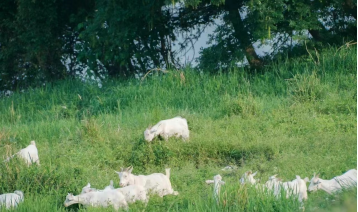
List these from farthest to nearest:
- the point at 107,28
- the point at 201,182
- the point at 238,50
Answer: the point at 107,28 < the point at 238,50 < the point at 201,182

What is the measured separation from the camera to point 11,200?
6.65 meters

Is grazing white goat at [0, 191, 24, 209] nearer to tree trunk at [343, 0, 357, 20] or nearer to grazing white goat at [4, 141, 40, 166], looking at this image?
grazing white goat at [4, 141, 40, 166]

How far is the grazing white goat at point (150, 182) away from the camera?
6953 millimetres

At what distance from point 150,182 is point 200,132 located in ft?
8.95

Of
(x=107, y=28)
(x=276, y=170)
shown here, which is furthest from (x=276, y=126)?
(x=107, y=28)

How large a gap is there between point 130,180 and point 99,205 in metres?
0.58

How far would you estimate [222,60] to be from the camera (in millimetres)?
13297

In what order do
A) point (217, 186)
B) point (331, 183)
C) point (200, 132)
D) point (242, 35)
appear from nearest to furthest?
1. point (331, 183)
2. point (217, 186)
3. point (200, 132)
4. point (242, 35)

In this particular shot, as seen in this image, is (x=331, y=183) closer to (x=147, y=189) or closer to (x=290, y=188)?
(x=290, y=188)

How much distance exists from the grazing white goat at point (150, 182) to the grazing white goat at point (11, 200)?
1122 millimetres

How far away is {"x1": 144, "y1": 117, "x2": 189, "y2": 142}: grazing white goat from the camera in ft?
29.2

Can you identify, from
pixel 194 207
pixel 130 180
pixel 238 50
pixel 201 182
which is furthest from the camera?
pixel 238 50

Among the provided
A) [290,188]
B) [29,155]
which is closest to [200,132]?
[29,155]

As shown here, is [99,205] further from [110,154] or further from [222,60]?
[222,60]
